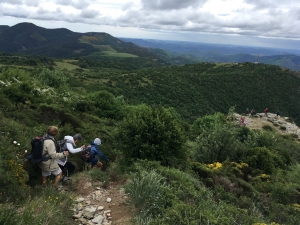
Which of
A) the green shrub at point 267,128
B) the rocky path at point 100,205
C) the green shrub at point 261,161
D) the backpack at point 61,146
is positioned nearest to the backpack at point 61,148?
the backpack at point 61,146

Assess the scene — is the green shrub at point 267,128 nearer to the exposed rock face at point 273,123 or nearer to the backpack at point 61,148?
the exposed rock face at point 273,123

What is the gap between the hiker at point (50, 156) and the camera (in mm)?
5797

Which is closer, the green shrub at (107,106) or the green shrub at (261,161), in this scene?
the green shrub at (261,161)

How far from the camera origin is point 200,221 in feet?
13.6

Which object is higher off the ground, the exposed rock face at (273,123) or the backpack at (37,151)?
the backpack at (37,151)

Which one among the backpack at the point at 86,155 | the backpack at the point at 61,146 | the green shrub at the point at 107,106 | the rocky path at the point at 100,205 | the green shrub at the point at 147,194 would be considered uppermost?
the backpack at the point at 61,146

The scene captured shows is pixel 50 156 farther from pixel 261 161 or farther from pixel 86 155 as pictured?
pixel 261 161

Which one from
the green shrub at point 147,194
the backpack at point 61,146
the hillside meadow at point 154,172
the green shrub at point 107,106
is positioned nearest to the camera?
the hillside meadow at point 154,172

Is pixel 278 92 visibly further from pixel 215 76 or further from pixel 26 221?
pixel 26 221

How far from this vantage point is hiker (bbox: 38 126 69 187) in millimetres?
5797

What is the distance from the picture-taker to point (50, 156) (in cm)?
581

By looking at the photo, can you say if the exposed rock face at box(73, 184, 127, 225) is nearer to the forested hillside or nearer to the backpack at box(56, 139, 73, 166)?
the backpack at box(56, 139, 73, 166)

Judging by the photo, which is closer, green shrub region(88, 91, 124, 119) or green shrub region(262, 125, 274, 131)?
green shrub region(88, 91, 124, 119)

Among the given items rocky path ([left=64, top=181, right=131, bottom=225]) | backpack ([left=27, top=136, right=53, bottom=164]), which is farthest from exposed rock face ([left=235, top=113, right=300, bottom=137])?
backpack ([left=27, top=136, right=53, bottom=164])
